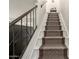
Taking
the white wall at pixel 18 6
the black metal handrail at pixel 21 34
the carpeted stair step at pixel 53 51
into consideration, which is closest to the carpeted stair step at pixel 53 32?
the black metal handrail at pixel 21 34

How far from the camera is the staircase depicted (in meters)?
3.77

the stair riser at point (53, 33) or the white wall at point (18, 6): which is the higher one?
the white wall at point (18, 6)

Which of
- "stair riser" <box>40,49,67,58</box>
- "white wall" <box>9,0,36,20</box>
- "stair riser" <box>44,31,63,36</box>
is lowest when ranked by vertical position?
"stair riser" <box>40,49,67,58</box>

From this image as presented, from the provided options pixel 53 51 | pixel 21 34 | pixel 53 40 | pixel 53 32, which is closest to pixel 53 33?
pixel 53 32

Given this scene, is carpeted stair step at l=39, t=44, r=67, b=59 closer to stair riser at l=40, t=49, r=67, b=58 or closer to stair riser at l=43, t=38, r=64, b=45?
stair riser at l=40, t=49, r=67, b=58

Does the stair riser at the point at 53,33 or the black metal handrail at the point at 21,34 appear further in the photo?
the stair riser at the point at 53,33

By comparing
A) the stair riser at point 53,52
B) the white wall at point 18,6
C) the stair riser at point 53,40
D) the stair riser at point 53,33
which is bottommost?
the stair riser at point 53,52

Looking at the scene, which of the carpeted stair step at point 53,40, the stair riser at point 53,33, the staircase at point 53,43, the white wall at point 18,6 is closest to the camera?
the staircase at point 53,43

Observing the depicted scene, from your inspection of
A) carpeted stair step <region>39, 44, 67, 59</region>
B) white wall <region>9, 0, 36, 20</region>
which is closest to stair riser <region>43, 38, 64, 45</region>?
carpeted stair step <region>39, 44, 67, 59</region>

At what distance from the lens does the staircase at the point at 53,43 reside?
3.77 m

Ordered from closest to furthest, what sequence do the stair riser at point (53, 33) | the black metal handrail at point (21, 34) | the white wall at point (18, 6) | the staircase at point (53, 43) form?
the black metal handrail at point (21, 34) → the staircase at point (53, 43) → the stair riser at point (53, 33) → the white wall at point (18, 6)

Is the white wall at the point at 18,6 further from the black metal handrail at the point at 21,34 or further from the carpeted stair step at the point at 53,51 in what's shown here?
the carpeted stair step at the point at 53,51

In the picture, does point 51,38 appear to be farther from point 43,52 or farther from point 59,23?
point 59,23
